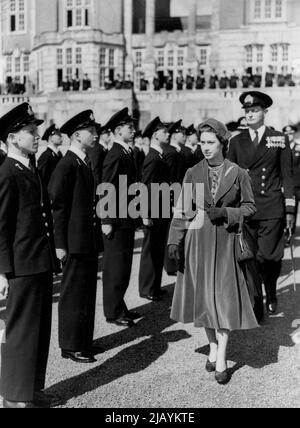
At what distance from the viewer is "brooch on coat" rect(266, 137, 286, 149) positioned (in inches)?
267

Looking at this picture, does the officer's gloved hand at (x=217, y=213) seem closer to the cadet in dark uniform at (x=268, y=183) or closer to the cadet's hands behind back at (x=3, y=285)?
the cadet's hands behind back at (x=3, y=285)

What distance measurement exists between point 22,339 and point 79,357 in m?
1.21

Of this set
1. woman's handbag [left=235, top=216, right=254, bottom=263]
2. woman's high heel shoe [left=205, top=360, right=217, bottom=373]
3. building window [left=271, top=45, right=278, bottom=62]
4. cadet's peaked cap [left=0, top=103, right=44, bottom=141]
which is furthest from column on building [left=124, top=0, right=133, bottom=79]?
cadet's peaked cap [left=0, top=103, right=44, bottom=141]

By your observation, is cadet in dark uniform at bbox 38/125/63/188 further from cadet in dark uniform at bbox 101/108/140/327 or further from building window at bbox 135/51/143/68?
building window at bbox 135/51/143/68

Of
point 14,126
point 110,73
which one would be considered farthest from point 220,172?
point 110,73

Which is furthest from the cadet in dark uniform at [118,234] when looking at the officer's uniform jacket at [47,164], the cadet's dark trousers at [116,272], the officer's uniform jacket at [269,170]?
the officer's uniform jacket at [47,164]

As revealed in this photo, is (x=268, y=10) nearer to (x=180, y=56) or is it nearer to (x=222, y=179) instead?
(x=180, y=56)

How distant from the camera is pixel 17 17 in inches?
1375

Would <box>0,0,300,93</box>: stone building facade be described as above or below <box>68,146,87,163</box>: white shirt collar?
above

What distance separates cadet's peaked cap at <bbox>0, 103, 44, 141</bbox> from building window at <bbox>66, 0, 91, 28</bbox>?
33.4 metres

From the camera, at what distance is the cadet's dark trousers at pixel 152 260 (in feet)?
25.3

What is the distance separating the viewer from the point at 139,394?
178 inches

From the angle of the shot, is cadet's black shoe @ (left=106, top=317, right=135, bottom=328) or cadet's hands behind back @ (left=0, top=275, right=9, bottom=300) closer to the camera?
cadet's hands behind back @ (left=0, top=275, right=9, bottom=300)

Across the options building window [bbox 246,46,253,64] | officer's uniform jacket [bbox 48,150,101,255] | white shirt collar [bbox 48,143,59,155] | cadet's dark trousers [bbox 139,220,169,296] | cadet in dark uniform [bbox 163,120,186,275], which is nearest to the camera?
officer's uniform jacket [bbox 48,150,101,255]
